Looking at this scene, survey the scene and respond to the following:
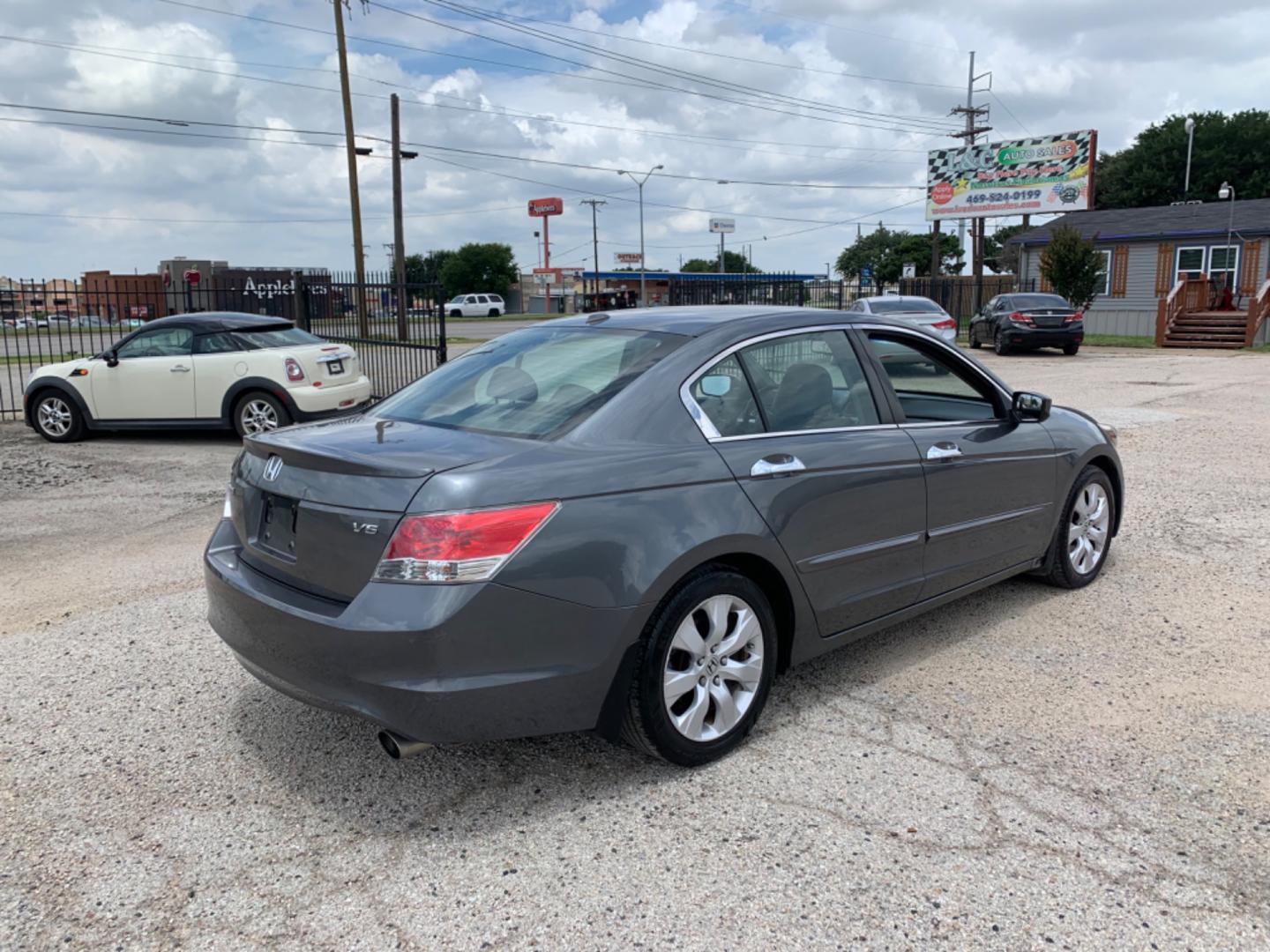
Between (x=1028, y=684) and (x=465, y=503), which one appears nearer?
(x=465, y=503)

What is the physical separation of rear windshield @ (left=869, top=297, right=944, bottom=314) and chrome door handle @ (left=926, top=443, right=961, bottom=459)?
15.4 metres

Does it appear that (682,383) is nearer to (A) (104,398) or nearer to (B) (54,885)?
(B) (54,885)

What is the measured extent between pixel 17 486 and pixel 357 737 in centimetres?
683

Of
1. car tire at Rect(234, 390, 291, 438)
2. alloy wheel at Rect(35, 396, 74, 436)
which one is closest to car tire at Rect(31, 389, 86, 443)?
alloy wheel at Rect(35, 396, 74, 436)

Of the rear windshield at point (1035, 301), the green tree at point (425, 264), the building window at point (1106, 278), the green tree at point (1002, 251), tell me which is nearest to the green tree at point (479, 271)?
the green tree at point (425, 264)

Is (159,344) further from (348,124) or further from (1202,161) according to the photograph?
(1202,161)

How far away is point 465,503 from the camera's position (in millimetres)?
2848

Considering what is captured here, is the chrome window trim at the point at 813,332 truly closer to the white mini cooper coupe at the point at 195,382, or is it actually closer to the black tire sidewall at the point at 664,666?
the black tire sidewall at the point at 664,666

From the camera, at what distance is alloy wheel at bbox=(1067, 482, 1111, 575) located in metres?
5.22

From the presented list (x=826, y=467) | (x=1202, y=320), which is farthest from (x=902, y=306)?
(x=826, y=467)

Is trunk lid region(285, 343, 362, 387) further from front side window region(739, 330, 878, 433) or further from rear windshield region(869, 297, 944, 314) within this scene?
rear windshield region(869, 297, 944, 314)

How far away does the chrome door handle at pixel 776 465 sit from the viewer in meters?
3.46

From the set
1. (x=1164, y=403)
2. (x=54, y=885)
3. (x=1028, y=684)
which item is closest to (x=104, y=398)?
(x=54, y=885)

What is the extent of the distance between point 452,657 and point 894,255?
3866 inches
